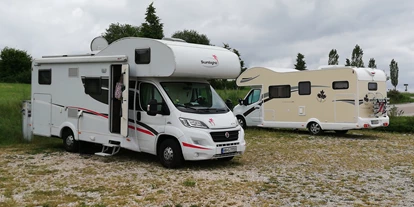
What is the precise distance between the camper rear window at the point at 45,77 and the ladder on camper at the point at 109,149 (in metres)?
2.40

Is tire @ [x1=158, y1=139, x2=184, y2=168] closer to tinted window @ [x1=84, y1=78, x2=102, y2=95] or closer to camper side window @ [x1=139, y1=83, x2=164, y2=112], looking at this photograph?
camper side window @ [x1=139, y1=83, x2=164, y2=112]

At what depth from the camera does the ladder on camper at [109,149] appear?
9.95 meters

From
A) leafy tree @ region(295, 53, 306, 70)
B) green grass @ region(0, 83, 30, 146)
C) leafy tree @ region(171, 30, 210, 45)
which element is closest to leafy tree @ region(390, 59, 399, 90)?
leafy tree @ region(295, 53, 306, 70)

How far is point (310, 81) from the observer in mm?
15586

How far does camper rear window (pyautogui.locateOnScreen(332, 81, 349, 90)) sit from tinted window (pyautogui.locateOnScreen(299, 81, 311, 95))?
3.35 feet

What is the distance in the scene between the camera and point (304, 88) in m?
15.8

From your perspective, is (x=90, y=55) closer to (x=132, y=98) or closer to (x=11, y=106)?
(x=132, y=98)

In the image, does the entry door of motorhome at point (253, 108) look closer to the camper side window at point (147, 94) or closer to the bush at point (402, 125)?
the bush at point (402, 125)

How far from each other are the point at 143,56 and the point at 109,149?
111 inches

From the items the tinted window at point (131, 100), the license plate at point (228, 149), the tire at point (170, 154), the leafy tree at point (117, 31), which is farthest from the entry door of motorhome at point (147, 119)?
the leafy tree at point (117, 31)

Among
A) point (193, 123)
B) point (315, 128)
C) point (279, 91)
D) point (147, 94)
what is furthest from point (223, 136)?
point (279, 91)

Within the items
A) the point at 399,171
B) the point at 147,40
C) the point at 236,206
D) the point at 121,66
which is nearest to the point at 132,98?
the point at 121,66

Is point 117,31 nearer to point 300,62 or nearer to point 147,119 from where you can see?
point 300,62

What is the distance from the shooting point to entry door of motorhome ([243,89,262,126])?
1724 cm
